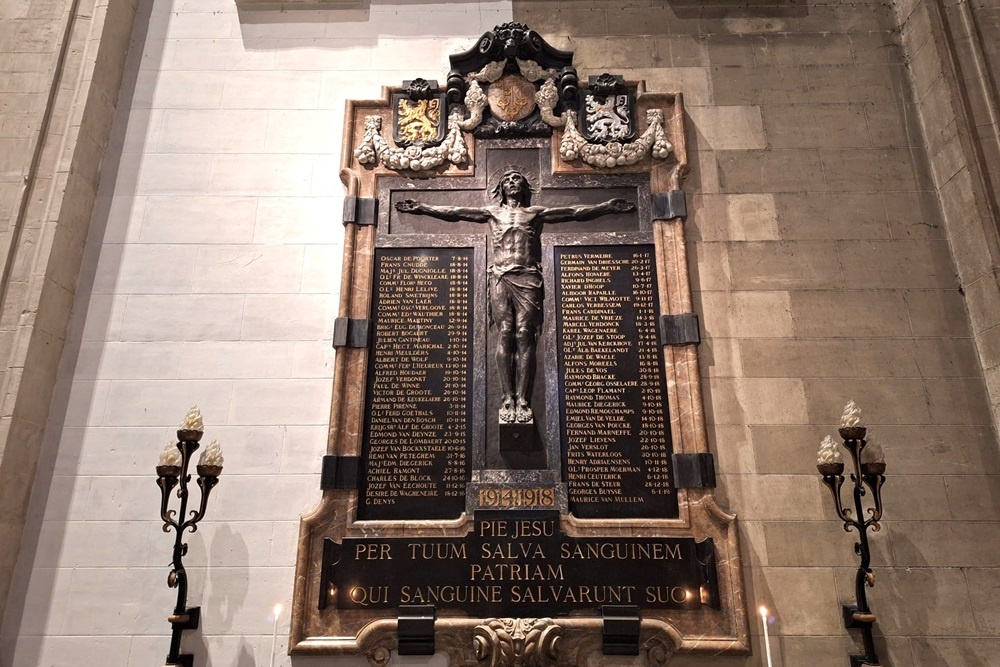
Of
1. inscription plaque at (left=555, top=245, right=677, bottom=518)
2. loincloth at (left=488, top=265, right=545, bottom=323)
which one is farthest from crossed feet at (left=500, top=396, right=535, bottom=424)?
loincloth at (left=488, top=265, right=545, bottom=323)

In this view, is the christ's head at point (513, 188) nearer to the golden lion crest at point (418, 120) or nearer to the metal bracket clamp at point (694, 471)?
the golden lion crest at point (418, 120)

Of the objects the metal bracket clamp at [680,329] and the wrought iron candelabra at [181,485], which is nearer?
the wrought iron candelabra at [181,485]

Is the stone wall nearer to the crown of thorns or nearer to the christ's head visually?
the crown of thorns

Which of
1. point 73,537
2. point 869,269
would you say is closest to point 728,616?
point 869,269

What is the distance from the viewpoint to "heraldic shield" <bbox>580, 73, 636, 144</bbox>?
592 cm

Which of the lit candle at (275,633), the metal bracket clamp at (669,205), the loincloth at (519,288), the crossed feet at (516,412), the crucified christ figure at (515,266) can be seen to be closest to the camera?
the lit candle at (275,633)

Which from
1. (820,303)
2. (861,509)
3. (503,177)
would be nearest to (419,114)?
(503,177)

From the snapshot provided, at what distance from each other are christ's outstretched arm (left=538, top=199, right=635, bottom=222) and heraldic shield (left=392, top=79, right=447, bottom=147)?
46.6 inches

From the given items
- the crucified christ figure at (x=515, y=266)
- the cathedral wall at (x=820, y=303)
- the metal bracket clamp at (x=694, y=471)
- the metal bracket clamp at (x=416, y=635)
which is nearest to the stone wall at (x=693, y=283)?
the cathedral wall at (x=820, y=303)

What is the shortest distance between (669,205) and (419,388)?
259 cm

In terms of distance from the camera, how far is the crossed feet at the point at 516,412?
16.9ft

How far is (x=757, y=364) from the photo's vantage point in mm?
5371

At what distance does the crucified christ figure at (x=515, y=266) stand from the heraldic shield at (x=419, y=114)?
62 cm

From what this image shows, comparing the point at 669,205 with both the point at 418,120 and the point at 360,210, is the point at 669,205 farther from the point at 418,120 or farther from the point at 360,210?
the point at 360,210
